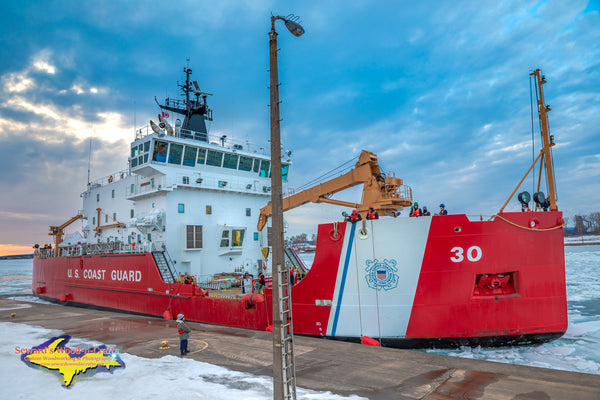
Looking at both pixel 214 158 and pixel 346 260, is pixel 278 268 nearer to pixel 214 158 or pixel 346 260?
pixel 346 260

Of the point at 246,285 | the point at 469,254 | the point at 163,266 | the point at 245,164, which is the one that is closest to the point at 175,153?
the point at 245,164

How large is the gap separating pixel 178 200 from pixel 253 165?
13.7 ft

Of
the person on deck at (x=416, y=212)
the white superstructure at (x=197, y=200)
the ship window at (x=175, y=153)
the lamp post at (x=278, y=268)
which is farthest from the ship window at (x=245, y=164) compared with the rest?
the lamp post at (x=278, y=268)

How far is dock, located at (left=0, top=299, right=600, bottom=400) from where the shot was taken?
530 centimetres

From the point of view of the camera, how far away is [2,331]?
10.5 metres

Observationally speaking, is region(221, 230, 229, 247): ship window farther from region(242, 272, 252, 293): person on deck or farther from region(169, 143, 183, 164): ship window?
region(169, 143, 183, 164): ship window

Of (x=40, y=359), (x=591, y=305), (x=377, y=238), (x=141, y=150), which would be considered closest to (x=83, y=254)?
(x=141, y=150)

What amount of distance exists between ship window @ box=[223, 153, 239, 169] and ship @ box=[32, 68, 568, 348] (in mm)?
74

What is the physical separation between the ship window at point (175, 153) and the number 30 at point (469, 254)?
12188mm

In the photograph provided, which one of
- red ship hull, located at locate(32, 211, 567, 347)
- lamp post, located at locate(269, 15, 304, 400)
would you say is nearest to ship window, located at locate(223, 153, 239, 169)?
red ship hull, located at locate(32, 211, 567, 347)

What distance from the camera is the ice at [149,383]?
532 centimetres

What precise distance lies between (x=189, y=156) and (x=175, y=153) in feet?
2.01

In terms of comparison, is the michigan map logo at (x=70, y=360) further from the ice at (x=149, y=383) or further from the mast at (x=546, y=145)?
the mast at (x=546, y=145)

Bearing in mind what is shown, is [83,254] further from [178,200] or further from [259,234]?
[259,234]
